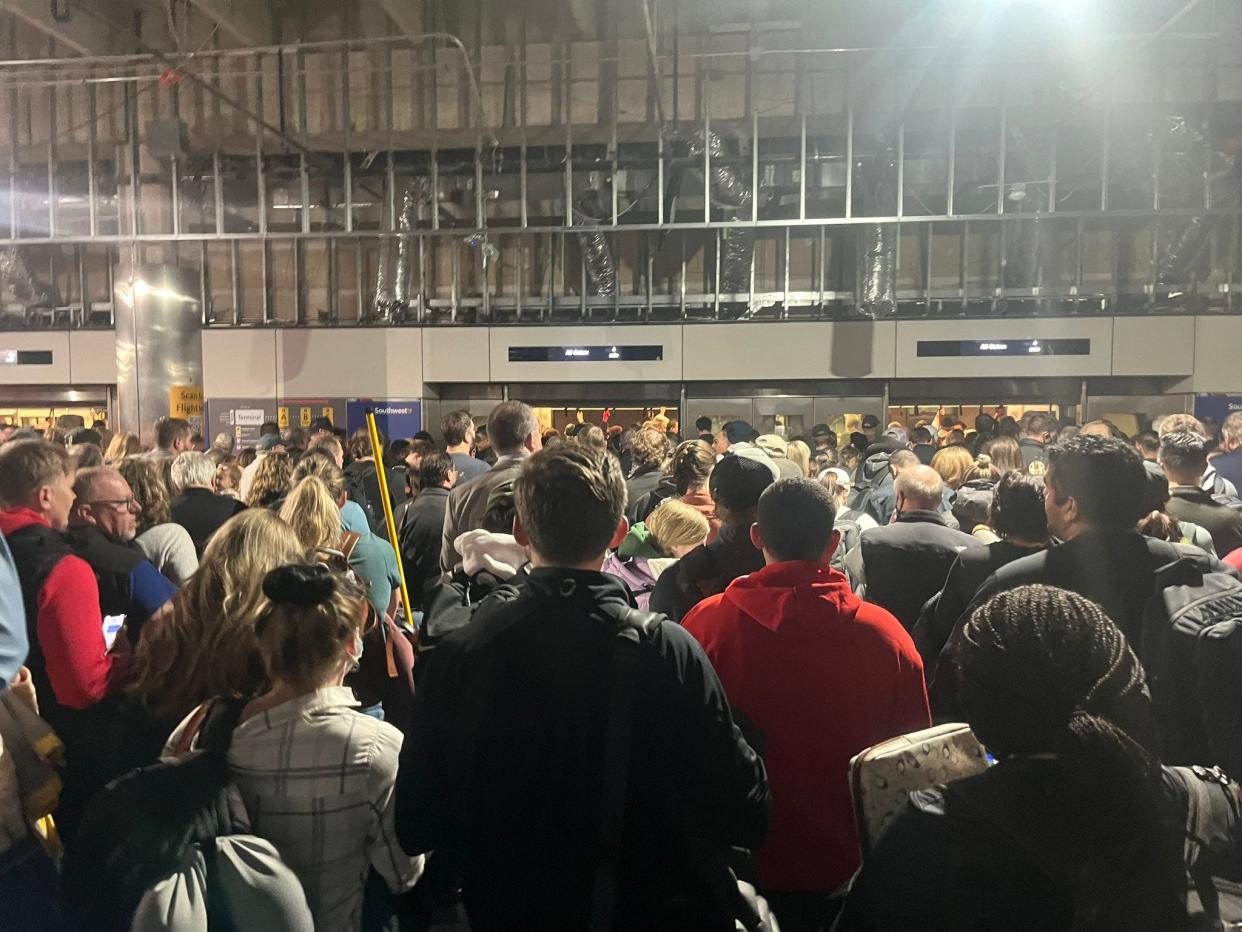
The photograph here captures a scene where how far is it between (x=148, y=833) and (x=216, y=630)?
0.68 meters

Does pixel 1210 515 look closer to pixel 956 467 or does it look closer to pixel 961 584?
pixel 956 467

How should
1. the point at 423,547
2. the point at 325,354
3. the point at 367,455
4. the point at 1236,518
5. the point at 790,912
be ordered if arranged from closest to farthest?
the point at 790,912
the point at 1236,518
the point at 423,547
the point at 367,455
the point at 325,354

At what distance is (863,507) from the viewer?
563cm

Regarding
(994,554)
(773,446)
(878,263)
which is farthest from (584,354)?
(994,554)

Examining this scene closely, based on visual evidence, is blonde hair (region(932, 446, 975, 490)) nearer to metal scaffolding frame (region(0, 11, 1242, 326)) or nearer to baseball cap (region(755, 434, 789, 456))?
baseball cap (region(755, 434, 789, 456))

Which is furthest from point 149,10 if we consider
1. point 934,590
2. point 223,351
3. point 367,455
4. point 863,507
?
point 934,590

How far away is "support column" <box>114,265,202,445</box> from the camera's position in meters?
10.6

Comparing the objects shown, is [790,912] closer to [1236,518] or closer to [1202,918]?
[1202,918]

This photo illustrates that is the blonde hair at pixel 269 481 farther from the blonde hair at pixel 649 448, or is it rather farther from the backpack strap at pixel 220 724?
the blonde hair at pixel 649 448

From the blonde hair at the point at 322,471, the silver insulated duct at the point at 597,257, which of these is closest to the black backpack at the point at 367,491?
the blonde hair at the point at 322,471

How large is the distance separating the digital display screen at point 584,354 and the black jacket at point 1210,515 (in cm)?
734

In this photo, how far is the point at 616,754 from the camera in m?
1.46

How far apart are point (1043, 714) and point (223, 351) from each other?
460 inches

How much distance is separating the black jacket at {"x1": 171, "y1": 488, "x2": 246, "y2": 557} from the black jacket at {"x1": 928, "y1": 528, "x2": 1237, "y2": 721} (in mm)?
3345
